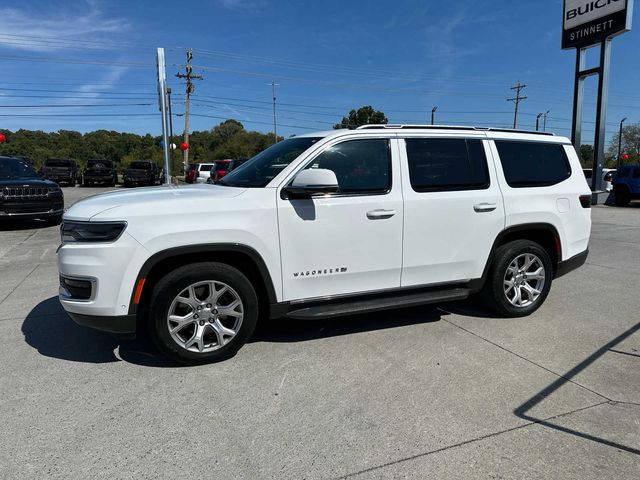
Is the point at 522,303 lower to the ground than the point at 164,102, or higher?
lower

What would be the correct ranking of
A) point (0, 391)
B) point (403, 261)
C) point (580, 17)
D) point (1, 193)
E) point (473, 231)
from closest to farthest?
point (0, 391), point (403, 261), point (473, 231), point (1, 193), point (580, 17)

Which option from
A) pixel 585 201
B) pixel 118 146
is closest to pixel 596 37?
pixel 585 201

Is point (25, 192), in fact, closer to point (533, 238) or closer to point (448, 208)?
point (448, 208)

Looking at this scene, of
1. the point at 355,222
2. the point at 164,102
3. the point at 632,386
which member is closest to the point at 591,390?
the point at 632,386

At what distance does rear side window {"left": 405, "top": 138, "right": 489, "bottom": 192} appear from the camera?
4.24 metres

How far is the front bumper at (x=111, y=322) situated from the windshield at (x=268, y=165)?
56.4 inches

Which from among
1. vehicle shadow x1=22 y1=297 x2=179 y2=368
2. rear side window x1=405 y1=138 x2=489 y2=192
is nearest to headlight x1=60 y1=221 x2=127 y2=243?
vehicle shadow x1=22 y1=297 x2=179 y2=368

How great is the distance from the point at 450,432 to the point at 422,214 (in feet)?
6.49

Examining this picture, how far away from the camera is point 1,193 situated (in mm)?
10352

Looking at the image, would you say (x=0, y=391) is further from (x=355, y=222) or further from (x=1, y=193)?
(x=1, y=193)

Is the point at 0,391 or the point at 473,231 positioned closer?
the point at 0,391

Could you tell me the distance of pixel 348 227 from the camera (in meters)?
3.89

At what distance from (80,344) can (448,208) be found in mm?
3562

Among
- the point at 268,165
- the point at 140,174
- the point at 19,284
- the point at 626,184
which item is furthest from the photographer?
the point at 140,174
